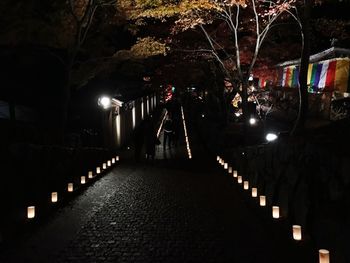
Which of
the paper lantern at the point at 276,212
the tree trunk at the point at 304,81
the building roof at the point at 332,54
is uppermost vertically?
the building roof at the point at 332,54

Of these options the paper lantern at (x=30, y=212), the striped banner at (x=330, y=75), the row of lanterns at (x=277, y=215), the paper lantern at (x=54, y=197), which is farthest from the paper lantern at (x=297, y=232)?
the striped banner at (x=330, y=75)

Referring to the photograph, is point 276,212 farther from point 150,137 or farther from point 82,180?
point 150,137

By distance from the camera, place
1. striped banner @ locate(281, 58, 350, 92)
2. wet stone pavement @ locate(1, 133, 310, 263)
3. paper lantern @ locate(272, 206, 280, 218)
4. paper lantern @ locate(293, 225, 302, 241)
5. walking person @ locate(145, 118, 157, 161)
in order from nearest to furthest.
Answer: wet stone pavement @ locate(1, 133, 310, 263) → paper lantern @ locate(293, 225, 302, 241) → paper lantern @ locate(272, 206, 280, 218) → walking person @ locate(145, 118, 157, 161) → striped banner @ locate(281, 58, 350, 92)

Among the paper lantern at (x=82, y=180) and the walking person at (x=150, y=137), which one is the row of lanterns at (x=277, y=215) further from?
the walking person at (x=150, y=137)

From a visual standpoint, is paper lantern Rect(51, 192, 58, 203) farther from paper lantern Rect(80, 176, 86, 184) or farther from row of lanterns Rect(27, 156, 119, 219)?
paper lantern Rect(80, 176, 86, 184)

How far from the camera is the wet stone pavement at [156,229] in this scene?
252 inches

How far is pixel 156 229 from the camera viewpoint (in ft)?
25.3

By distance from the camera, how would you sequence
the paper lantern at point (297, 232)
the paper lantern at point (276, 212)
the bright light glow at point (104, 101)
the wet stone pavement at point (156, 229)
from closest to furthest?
the wet stone pavement at point (156, 229) < the paper lantern at point (297, 232) < the paper lantern at point (276, 212) < the bright light glow at point (104, 101)

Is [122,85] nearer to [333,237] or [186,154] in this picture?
[186,154]

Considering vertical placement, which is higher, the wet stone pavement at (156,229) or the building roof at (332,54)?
the building roof at (332,54)

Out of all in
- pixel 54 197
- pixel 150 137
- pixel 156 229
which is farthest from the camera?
pixel 150 137

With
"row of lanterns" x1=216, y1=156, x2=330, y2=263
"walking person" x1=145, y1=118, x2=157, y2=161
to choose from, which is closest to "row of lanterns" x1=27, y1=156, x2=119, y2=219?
"walking person" x1=145, y1=118, x2=157, y2=161

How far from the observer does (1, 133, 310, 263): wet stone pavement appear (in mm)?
6406

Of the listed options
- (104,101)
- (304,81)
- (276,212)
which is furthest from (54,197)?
(104,101)
